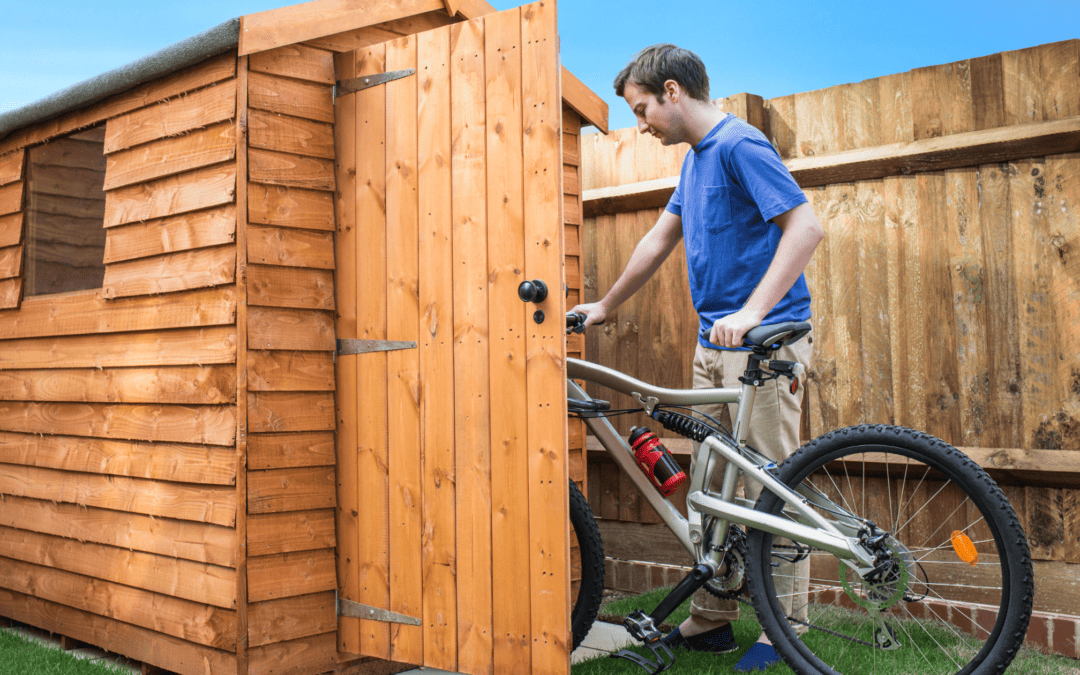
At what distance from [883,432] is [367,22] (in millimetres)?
2250

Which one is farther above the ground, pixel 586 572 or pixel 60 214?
pixel 60 214

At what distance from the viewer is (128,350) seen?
327 centimetres

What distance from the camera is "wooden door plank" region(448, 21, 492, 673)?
2.48m

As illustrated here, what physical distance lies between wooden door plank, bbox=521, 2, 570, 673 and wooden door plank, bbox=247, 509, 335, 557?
2.93 ft

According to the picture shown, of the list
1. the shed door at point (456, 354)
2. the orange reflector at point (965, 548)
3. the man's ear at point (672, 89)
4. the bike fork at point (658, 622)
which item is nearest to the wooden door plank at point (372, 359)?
the shed door at point (456, 354)

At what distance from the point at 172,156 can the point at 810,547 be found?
2614 millimetres

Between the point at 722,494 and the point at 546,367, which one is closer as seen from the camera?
the point at 546,367

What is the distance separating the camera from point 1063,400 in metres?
2.94

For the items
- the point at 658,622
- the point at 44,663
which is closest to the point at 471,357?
the point at 658,622

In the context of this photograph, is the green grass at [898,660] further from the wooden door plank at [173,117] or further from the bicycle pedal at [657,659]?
the wooden door plank at [173,117]

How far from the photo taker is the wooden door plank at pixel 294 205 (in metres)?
2.81

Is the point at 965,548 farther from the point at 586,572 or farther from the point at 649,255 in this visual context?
the point at 649,255

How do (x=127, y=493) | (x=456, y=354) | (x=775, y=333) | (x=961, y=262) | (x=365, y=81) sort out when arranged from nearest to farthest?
1. (x=775, y=333)
2. (x=456, y=354)
3. (x=365, y=81)
4. (x=961, y=262)
5. (x=127, y=493)

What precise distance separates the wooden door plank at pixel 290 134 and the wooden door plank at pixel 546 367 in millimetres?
914
